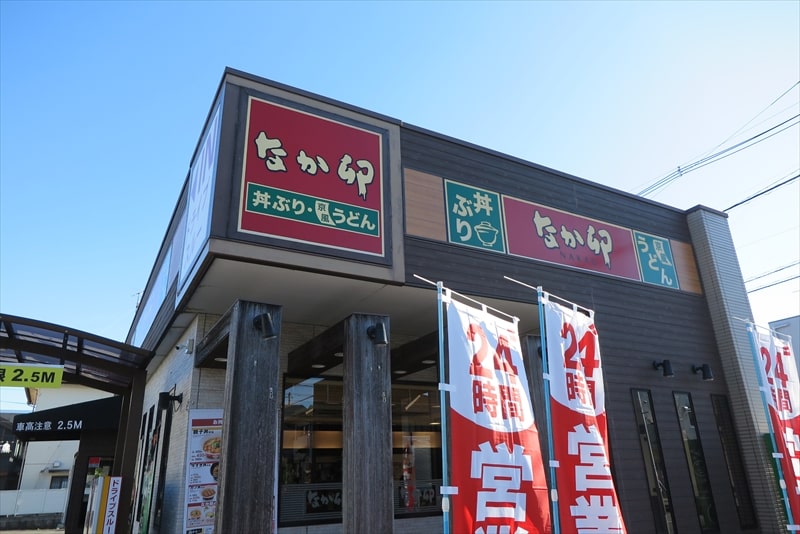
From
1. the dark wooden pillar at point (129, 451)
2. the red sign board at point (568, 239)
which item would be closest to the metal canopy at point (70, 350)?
the dark wooden pillar at point (129, 451)

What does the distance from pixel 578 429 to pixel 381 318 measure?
2404 mm

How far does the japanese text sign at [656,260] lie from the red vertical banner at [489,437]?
19.3 feet

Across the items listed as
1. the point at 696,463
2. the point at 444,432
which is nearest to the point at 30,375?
the point at 444,432

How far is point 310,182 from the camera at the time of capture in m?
6.74

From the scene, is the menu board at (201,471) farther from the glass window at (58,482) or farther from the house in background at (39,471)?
the glass window at (58,482)

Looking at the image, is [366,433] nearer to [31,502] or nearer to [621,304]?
[621,304]

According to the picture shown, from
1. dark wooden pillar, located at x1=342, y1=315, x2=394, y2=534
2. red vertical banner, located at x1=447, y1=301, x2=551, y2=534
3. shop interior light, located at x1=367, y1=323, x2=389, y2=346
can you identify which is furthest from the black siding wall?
red vertical banner, located at x1=447, y1=301, x2=551, y2=534

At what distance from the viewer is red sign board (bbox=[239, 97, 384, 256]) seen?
643cm

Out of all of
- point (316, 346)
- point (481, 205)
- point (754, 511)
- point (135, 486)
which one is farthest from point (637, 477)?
point (135, 486)

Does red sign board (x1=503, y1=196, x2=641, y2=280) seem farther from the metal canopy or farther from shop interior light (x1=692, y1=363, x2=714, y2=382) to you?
the metal canopy

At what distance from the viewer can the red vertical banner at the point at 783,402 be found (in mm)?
7785

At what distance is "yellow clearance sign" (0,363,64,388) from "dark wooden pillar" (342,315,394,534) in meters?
5.75

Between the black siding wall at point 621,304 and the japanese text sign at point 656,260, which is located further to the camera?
the japanese text sign at point 656,260

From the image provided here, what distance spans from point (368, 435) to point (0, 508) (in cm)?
2416
